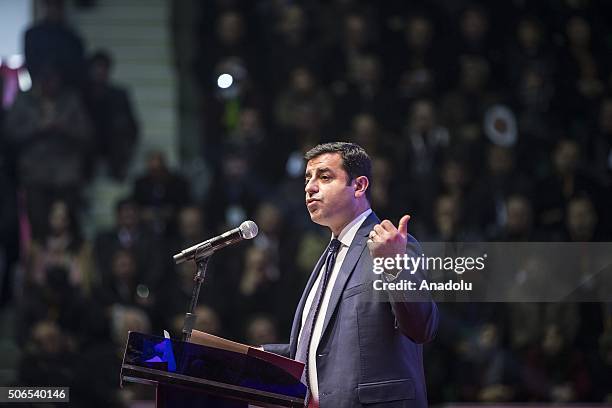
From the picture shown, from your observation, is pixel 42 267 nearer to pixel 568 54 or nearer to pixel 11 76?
pixel 11 76

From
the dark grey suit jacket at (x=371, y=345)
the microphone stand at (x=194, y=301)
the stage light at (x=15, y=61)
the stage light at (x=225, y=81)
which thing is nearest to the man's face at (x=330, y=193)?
the dark grey suit jacket at (x=371, y=345)

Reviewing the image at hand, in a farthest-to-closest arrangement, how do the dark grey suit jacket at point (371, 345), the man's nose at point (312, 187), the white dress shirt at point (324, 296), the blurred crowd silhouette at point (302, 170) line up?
the blurred crowd silhouette at point (302, 170) < the man's nose at point (312, 187) < the white dress shirt at point (324, 296) < the dark grey suit jacket at point (371, 345)

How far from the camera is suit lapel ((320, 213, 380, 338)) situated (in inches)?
139

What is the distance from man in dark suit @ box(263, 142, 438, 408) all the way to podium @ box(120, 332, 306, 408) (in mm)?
263

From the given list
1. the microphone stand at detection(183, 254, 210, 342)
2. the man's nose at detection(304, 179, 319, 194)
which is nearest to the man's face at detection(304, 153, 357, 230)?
the man's nose at detection(304, 179, 319, 194)

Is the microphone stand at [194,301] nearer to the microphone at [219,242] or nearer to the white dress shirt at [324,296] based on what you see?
the microphone at [219,242]

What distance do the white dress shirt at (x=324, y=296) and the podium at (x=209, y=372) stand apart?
0.31 meters

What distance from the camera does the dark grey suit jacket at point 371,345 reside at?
3.27m

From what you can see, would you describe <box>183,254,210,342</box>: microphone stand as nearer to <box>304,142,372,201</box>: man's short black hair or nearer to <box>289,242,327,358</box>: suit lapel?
<box>289,242,327,358</box>: suit lapel

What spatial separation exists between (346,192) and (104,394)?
3667mm

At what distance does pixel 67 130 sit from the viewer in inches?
321

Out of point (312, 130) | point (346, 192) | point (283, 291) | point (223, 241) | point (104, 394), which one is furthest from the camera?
point (312, 130)

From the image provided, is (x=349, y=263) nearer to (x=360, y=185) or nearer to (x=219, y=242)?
(x=360, y=185)

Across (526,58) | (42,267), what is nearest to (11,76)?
(42,267)
